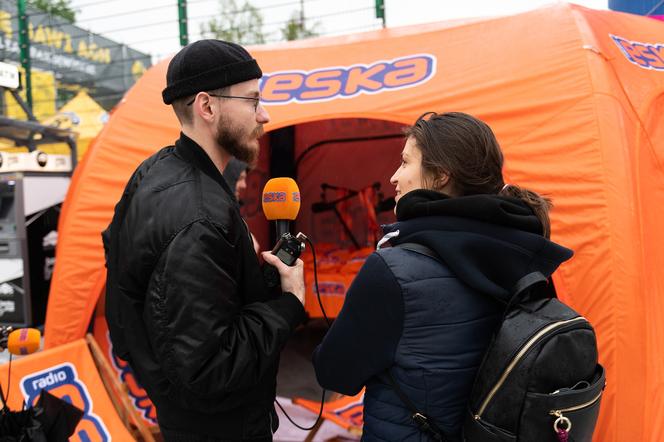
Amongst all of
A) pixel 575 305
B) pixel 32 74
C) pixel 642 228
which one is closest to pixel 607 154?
pixel 642 228

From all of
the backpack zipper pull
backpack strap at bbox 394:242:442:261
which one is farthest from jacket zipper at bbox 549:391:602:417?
backpack strap at bbox 394:242:442:261

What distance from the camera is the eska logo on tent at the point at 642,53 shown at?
2.84 m

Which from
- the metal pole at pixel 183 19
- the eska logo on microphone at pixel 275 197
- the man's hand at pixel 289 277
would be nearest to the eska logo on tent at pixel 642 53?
the eska logo on microphone at pixel 275 197

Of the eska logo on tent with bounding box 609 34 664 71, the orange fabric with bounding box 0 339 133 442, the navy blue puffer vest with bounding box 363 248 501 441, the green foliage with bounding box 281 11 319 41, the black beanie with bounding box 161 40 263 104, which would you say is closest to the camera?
the navy blue puffer vest with bounding box 363 248 501 441

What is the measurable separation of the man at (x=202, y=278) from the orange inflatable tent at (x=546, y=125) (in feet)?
5.03

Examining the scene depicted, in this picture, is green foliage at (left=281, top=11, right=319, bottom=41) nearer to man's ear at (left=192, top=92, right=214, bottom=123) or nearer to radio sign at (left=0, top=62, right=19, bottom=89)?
radio sign at (left=0, top=62, right=19, bottom=89)

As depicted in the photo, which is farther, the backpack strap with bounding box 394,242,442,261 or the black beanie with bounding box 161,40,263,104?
the black beanie with bounding box 161,40,263,104

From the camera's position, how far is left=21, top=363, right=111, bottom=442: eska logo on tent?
2.67m

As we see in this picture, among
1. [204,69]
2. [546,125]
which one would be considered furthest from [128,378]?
[546,125]

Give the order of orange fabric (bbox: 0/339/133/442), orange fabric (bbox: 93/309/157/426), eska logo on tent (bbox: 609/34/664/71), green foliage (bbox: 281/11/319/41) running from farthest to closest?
green foliage (bbox: 281/11/319/41) < orange fabric (bbox: 93/309/157/426) < eska logo on tent (bbox: 609/34/664/71) < orange fabric (bbox: 0/339/133/442)

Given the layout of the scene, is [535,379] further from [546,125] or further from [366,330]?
[546,125]

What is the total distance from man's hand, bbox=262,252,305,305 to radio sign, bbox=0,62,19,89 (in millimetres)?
4941

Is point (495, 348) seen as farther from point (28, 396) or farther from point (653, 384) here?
point (28, 396)

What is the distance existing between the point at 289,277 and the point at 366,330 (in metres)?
0.31
